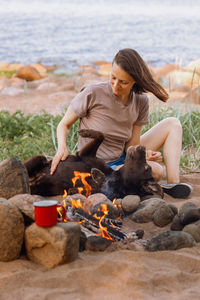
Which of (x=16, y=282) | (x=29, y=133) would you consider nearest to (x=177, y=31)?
(x=29, y=133)

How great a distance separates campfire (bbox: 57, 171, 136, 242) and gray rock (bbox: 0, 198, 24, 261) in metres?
0.40

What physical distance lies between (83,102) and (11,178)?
3.90ft

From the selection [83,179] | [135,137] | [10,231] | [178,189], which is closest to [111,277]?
[10,231]

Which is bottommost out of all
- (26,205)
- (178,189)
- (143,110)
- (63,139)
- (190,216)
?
(178,189)

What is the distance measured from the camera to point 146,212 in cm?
313

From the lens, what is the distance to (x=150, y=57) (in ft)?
61.1

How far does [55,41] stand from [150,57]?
24.3 ft

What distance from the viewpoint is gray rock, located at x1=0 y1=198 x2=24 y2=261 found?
230cm

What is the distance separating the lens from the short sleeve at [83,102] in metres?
3.70

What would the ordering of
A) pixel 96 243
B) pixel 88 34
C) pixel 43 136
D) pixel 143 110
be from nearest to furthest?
pixel 96 243 < pixel 143 110 < pixel 43 136 < pixel 88 34

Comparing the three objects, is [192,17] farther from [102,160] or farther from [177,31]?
[102,160]

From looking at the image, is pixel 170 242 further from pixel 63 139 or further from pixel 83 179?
pixel 63 139

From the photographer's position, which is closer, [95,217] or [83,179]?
[95,217]

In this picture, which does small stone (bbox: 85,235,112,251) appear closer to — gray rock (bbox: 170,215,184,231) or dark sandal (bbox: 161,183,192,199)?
gray rock (bbox: 170,215,184,231)
